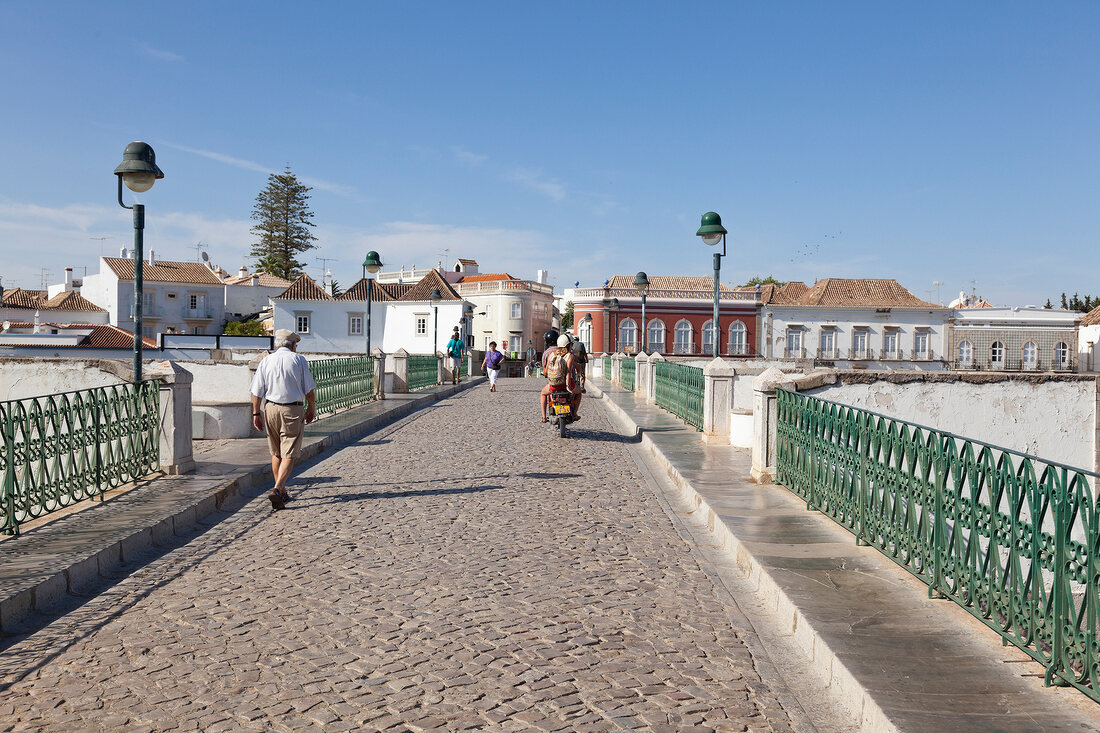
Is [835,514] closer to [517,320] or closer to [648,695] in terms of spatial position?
[648,695]

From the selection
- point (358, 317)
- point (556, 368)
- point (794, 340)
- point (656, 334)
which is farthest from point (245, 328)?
point (556, 368)

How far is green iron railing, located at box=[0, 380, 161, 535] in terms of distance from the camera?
6219 millimetres

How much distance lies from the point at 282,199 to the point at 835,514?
79652mm

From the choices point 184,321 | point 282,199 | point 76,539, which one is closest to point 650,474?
point 76,539

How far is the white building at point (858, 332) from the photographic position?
6450 cm

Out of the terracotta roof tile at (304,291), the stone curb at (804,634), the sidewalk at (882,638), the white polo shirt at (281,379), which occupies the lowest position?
the stone curb at (804,634)

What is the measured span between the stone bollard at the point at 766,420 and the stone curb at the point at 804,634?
870 millimetres

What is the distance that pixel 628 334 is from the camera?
63000 millimetres

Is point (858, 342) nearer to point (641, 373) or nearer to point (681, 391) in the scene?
point (641, 373)

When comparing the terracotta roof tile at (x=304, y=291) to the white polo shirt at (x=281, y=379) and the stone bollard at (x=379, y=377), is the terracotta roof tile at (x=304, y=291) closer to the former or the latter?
the stone bollard at (x=379, y=377)

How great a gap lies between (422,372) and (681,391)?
1332 centimetres

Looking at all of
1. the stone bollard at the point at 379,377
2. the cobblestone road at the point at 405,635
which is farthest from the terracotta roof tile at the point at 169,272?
the cobblestone road at the point at 405,635

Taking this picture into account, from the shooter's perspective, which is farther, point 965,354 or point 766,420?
point 965,354

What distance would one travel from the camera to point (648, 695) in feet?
12.2
